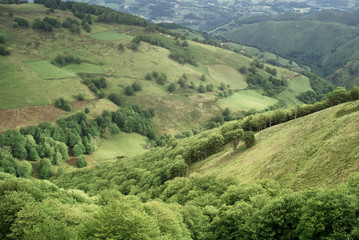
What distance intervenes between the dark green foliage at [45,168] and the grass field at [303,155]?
79850 millimetres

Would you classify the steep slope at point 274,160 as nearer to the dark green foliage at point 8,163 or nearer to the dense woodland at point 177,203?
the dense woodland at point 177,203

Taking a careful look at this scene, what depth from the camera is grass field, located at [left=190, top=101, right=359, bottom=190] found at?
54031 millimetres

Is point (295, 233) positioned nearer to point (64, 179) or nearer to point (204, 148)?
point (204, 148)

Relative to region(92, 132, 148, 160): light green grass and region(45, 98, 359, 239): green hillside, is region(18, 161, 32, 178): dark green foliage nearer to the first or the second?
region(92, 132, 148, 160): light green grass

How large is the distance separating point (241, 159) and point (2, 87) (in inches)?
6454

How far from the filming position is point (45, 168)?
140 m

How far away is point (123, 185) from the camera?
10988 centimetres

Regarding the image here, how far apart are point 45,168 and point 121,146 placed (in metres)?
51.1

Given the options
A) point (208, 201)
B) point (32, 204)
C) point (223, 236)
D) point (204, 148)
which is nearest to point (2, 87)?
point (204, 148)

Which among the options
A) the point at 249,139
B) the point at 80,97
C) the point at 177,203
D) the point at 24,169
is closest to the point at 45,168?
the point at 24,169

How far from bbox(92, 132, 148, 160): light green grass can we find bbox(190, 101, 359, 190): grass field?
7977cm

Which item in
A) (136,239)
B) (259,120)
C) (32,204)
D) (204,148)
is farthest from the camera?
(259,120)

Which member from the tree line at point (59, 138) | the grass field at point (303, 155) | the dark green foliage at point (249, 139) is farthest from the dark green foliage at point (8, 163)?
the dark green foliage at point (249, 139)

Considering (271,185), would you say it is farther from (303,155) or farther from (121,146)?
(121,146)
